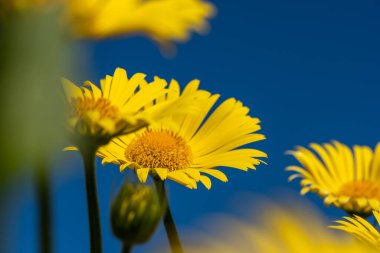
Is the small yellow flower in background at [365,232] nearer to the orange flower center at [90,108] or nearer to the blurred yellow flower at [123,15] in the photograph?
the orange flower center at [90,108]

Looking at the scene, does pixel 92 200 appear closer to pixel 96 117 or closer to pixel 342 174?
pixel 96 117

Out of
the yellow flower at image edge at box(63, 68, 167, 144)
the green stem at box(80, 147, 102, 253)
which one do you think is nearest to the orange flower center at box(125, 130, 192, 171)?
the yellow flower at image edge at box(63, 68, 167, 144)

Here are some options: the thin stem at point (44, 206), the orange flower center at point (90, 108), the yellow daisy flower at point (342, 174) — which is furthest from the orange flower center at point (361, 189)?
the thin stem at point (44, 206)

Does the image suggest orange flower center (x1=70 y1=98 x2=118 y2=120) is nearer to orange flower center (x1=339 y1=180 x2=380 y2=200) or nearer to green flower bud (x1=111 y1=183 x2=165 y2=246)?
green flower bud (x1=111 y1=183 x2=165 y2=246)

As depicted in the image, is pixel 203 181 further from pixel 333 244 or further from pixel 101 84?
pixel 333 244

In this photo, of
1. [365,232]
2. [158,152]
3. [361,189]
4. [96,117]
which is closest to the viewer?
[96,117]

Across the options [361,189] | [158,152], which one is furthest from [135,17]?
[361,189]
